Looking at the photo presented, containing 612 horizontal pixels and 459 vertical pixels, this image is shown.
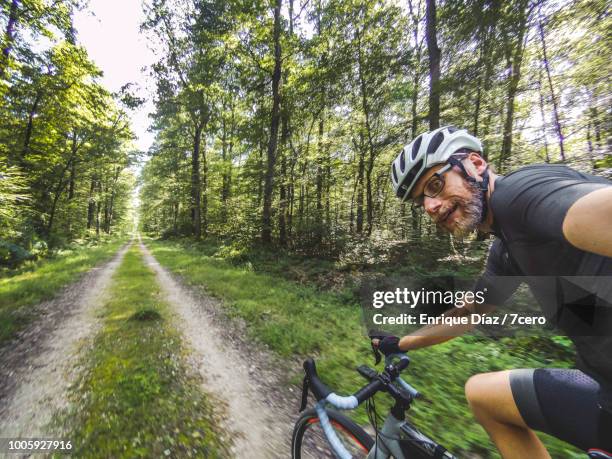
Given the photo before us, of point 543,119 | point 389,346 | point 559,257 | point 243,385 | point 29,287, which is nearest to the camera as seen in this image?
point 559,257

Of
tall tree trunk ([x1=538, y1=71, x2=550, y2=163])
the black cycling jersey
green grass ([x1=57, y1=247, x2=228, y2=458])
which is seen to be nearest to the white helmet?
the black cycling jersey

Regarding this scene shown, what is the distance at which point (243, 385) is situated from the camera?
4.36 m

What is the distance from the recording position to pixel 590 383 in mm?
1214

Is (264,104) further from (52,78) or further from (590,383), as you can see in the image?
(590,383)

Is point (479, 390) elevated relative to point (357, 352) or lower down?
elevated

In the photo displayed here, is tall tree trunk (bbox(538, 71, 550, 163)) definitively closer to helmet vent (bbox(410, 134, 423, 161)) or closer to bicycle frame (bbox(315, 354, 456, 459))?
helmet vent (bbox(410, 134, 423, 161))

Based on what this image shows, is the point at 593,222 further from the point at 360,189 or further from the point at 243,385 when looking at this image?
the point at 360,189

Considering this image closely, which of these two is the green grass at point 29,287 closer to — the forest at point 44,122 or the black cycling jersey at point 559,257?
the forest at point 44,122

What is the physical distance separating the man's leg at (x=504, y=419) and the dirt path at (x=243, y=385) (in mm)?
2483

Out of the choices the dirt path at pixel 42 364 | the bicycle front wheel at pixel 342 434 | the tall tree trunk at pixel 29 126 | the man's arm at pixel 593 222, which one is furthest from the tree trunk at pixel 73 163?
the man's arm at pixel 593 222

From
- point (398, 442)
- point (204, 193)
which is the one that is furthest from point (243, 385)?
point (204, 193)

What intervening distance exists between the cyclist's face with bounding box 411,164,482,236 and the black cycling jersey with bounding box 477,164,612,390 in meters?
0.17

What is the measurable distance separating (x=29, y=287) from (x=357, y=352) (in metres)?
10.7

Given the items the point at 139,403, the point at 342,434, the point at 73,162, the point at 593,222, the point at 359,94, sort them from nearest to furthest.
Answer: the point at 593,222
the point at 342,434
the point at 139,403
the point at 359,94
the point at 73,162
